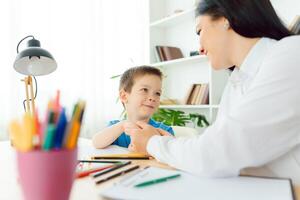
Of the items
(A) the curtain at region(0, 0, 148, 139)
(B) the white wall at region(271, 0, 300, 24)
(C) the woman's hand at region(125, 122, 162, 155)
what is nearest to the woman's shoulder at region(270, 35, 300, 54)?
(C) the woman's hand at region(125, 122, 162, 155)

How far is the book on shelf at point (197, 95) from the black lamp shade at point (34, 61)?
1920mm

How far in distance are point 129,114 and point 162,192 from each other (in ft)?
3.13

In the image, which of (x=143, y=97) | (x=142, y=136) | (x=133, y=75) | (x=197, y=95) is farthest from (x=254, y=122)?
(x=197, y=95)

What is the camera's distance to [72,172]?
43cm

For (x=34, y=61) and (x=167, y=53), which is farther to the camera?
(x=167, y=53)

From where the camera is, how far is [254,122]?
674mm

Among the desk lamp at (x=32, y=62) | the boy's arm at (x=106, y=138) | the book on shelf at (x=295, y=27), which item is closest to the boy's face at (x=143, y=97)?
the boy's arm at (x=106, y=138)

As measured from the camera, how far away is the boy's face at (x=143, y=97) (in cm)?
147

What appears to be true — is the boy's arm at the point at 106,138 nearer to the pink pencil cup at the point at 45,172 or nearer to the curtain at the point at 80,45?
the pink pencil cup at the point at 45,172

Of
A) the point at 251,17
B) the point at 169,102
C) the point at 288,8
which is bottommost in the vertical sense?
the point at 169,102

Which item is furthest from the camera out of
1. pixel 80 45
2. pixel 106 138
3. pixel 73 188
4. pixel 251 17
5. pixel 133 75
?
pixel 80 45

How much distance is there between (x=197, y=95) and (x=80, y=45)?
1.22 m

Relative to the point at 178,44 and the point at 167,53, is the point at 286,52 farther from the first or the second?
the point at 178,44

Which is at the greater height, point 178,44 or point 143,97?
point 178,44
